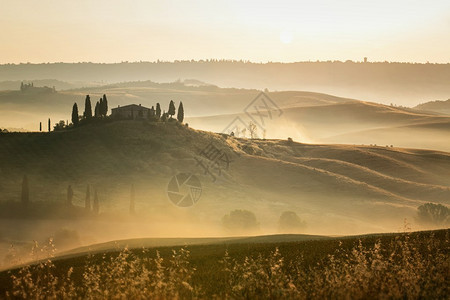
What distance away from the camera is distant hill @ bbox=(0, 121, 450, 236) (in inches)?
5468

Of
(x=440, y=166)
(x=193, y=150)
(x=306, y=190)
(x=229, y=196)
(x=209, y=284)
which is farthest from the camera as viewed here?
(x=440, y=166)

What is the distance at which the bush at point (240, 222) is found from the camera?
412ft

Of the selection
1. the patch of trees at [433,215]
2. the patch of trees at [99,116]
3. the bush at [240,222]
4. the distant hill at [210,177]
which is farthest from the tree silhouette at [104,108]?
the patch of trees at [433,215]

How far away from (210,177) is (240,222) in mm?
39948

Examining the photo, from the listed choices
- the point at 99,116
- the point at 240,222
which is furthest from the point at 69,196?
the point at 99,116

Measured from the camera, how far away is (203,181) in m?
161

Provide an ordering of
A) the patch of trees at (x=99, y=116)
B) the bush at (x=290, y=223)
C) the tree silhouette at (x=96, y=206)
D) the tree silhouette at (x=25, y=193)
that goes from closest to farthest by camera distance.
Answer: the bush at (x=290, y=223) → the tree silhouette at (x=25, y=193) → the tree silhouette at (x=96, y=206) → the patch of trees at (x=99, y=116)

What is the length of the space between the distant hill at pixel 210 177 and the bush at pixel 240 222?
4.38 m

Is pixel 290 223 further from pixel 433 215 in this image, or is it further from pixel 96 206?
pixel 96 206

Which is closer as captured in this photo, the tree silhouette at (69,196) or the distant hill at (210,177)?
the tree silhouette at (69,196)

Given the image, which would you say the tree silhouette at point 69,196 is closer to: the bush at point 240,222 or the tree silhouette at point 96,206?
the tree silhouette at point 96,206

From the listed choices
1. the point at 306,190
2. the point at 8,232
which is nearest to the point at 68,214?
the point at 8,232

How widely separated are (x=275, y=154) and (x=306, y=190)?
34.9m

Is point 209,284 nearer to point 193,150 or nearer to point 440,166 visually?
point 193,150
